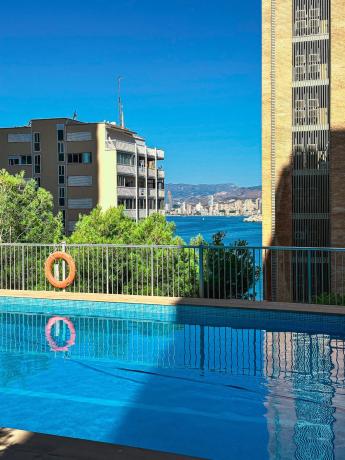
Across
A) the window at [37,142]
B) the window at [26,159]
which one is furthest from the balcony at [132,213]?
the window at [26,159]

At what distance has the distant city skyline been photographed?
112 m

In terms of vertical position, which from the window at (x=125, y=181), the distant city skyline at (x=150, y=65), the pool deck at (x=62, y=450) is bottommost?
the pool deck at (x=62, y=450)

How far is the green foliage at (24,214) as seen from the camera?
39.9 m

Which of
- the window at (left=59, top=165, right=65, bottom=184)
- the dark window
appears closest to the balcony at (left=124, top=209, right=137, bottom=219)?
the window at (left=59, top=165, right=65, bottom=184)

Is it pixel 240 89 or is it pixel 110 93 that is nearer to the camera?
pixel 240 89

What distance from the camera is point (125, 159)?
7481cm

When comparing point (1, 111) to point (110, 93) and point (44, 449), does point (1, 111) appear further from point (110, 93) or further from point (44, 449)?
point (44, 449)

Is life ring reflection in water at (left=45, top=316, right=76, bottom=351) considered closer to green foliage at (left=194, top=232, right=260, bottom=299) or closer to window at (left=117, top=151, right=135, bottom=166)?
green foliage at (left=194, top=232, right=260, bottom=299)

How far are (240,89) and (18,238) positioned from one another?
319 feet

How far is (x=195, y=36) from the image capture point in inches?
5556

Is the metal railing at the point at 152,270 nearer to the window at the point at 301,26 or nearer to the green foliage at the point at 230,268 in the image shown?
the green foliage at the point at 230,268

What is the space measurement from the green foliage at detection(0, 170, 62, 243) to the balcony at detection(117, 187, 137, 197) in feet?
88.6

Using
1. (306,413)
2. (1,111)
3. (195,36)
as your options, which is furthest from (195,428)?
(195,36)

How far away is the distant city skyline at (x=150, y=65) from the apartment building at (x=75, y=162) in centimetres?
2867
